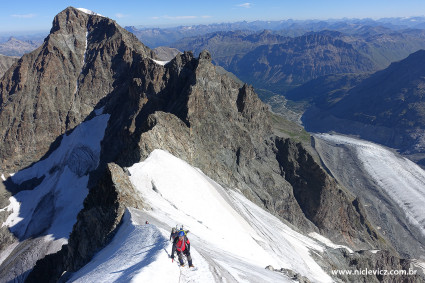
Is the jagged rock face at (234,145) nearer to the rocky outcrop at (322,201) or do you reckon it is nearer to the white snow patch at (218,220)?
the rocky outcrop at (322,201)

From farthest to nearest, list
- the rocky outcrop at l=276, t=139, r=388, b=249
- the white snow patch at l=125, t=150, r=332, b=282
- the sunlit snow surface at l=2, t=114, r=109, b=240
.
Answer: the sunlit snow surface at l=2, t=114, r=109, b=240
the rocky outcrop at l=276, t=139, r=388, b=249
the white snow patch at l=125, t=150, r=332, b=282

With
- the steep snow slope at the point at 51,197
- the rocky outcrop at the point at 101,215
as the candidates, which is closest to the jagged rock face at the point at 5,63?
the steep snow slope at the point at 51,197

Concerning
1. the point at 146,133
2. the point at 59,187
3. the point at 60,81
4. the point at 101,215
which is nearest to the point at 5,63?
the point at 60,81

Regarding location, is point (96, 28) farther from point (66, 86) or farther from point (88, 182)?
point (88, 182)

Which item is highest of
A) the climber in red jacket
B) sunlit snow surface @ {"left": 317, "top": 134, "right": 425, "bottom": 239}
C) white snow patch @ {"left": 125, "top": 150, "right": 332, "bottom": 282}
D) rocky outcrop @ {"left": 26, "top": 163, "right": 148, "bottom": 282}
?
the climber in red jacket

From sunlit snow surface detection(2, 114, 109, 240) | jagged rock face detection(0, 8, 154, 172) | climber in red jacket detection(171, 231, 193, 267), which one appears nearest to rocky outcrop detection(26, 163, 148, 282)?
climber in red jacket detection(171, 231, 193, 267)

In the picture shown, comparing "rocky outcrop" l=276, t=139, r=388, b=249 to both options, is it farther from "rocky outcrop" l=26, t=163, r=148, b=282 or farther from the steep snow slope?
"rocky outcrop" l=26, t=163, r=148, b=282

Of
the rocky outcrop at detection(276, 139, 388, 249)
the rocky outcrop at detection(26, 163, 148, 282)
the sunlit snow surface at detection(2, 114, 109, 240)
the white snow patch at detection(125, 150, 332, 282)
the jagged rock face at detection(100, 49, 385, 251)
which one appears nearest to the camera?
the rocky outcrop at detection(26, 163, 148, 282)

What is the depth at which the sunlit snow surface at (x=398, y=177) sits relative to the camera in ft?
398

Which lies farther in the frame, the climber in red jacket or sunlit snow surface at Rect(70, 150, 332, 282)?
sunlit snow surface at Rect(70, 150, 332, 282)

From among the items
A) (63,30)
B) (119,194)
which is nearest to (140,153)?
(119,194)

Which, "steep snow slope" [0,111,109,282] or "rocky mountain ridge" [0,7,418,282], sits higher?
"rocky mountain ridge" [0,7,418,282]

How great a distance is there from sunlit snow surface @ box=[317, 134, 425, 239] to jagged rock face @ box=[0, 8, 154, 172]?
13166 cm

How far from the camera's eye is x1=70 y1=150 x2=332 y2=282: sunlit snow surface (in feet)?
56.1
